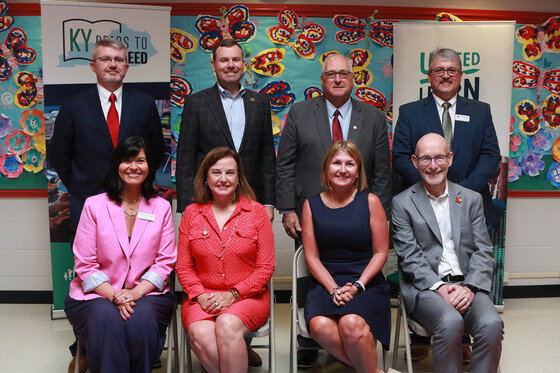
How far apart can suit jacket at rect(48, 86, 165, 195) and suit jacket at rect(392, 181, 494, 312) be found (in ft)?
4.73

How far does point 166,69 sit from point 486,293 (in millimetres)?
2655

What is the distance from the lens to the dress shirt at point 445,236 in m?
2.82

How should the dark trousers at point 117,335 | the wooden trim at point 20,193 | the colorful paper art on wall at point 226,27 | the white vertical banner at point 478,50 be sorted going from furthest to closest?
the wooden trim at point 20,193, the colorful paper art on wall at point 226,27, the white vertical banner at point 478,50, the dark trousers at point 117,335

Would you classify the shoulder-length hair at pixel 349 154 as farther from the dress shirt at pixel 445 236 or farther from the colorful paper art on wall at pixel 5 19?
the colorful paper art on wall at pixel 5 19

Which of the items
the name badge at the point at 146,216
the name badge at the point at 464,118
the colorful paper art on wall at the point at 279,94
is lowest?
the name badge at the point at 146,216

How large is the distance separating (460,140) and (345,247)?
1.02m

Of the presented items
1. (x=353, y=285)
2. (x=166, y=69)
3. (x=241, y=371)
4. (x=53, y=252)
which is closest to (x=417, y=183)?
(x=353, y=285)

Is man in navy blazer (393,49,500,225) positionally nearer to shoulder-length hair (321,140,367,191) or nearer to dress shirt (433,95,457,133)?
dress shirt (433,95,457,133)

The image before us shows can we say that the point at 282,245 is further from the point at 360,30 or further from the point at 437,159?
the point at 437,159

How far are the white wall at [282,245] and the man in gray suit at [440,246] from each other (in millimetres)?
1783

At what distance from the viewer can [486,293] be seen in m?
2.77

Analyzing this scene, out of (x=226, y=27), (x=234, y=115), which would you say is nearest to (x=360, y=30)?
(x=226, y=27)

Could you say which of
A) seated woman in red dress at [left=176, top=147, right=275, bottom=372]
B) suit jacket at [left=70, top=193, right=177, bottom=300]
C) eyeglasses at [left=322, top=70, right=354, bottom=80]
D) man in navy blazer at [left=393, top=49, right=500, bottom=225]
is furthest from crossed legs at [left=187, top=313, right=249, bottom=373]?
eyeglasses at [left=322, top=70, right=354, bottom=80]

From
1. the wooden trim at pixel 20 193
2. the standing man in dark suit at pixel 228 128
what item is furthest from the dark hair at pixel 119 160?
the wooden trim at pixel 20 193
